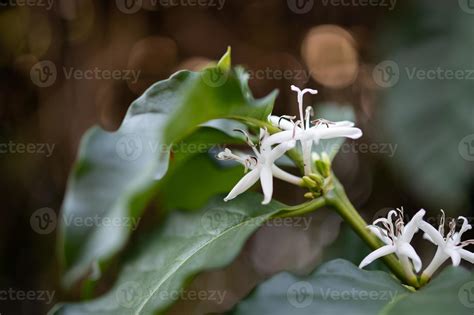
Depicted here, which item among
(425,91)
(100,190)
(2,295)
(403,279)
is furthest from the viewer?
(2,295)

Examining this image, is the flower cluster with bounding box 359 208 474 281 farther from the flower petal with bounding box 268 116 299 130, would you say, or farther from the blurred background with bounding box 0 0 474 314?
the blurred background with bounding box 0 0 474 314

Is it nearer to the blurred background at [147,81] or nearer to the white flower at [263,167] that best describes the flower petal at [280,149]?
the white flower at [263,167]

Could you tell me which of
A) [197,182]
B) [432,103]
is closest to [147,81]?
[432,103]

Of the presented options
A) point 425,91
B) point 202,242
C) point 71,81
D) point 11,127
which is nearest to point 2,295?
point 11,127

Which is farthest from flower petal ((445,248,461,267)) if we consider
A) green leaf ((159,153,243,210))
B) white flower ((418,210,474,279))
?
green leaf ((159,153,243,210))

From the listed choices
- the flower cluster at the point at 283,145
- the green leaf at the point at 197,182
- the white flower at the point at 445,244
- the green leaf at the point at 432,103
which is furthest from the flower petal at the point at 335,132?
the green leaf at the point at 432,103

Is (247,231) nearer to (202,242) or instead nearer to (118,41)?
(202,242)

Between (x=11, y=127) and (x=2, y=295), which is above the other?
(x=11, y=127)
